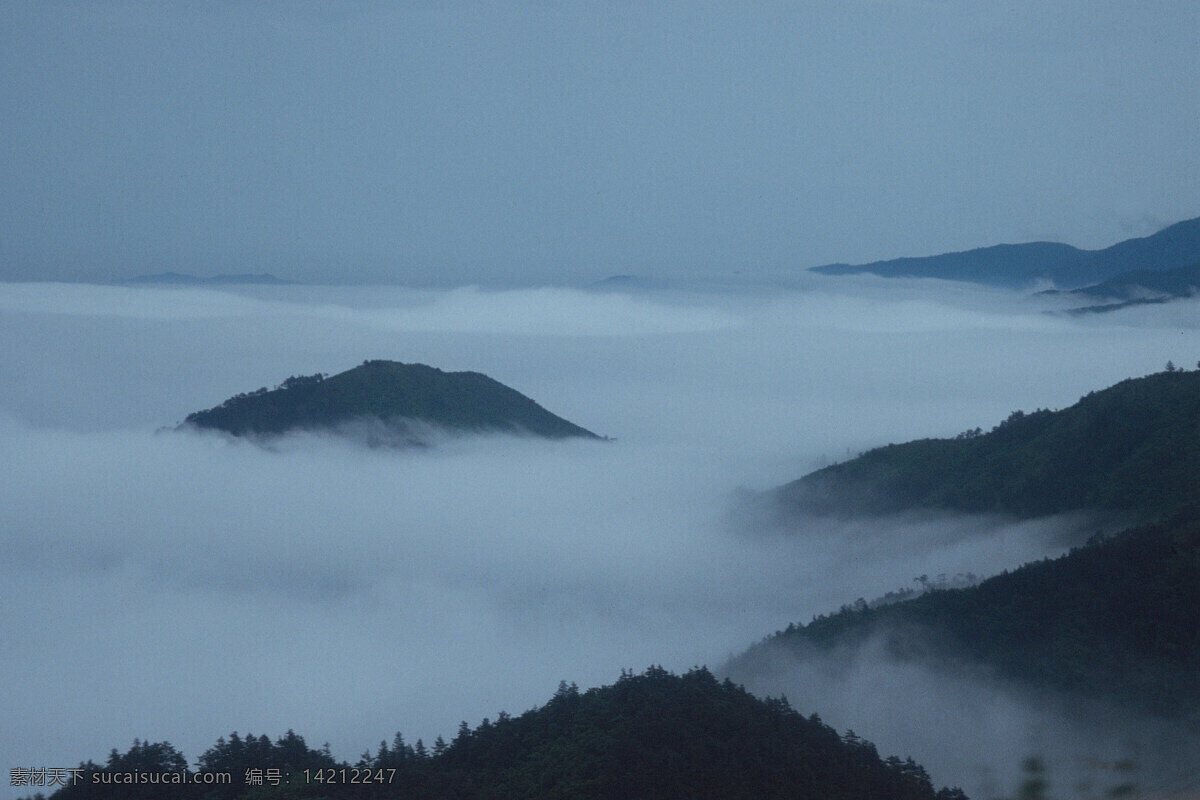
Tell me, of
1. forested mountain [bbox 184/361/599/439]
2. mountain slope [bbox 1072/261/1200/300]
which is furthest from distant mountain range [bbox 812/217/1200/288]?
forested mountain [bbox 184/361/599/439]

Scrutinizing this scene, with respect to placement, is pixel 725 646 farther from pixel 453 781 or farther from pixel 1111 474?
pixel 453 781

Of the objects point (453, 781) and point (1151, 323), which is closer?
point (453, 781)

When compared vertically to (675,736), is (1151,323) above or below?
above

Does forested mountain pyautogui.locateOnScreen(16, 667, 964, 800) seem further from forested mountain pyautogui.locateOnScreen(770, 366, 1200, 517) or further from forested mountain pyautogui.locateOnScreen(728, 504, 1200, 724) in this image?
forested mountain pyautogui.locateOnScreen(770, 366, 1200, 517)

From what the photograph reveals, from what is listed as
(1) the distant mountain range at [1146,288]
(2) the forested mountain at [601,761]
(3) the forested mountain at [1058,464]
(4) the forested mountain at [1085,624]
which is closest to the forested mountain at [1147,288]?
(1) the distant mountain range at [1146,288]

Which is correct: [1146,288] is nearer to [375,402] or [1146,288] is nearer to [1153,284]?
[1153,284]

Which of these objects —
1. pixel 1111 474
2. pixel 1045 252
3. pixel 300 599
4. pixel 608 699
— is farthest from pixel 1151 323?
pixel 608 699
